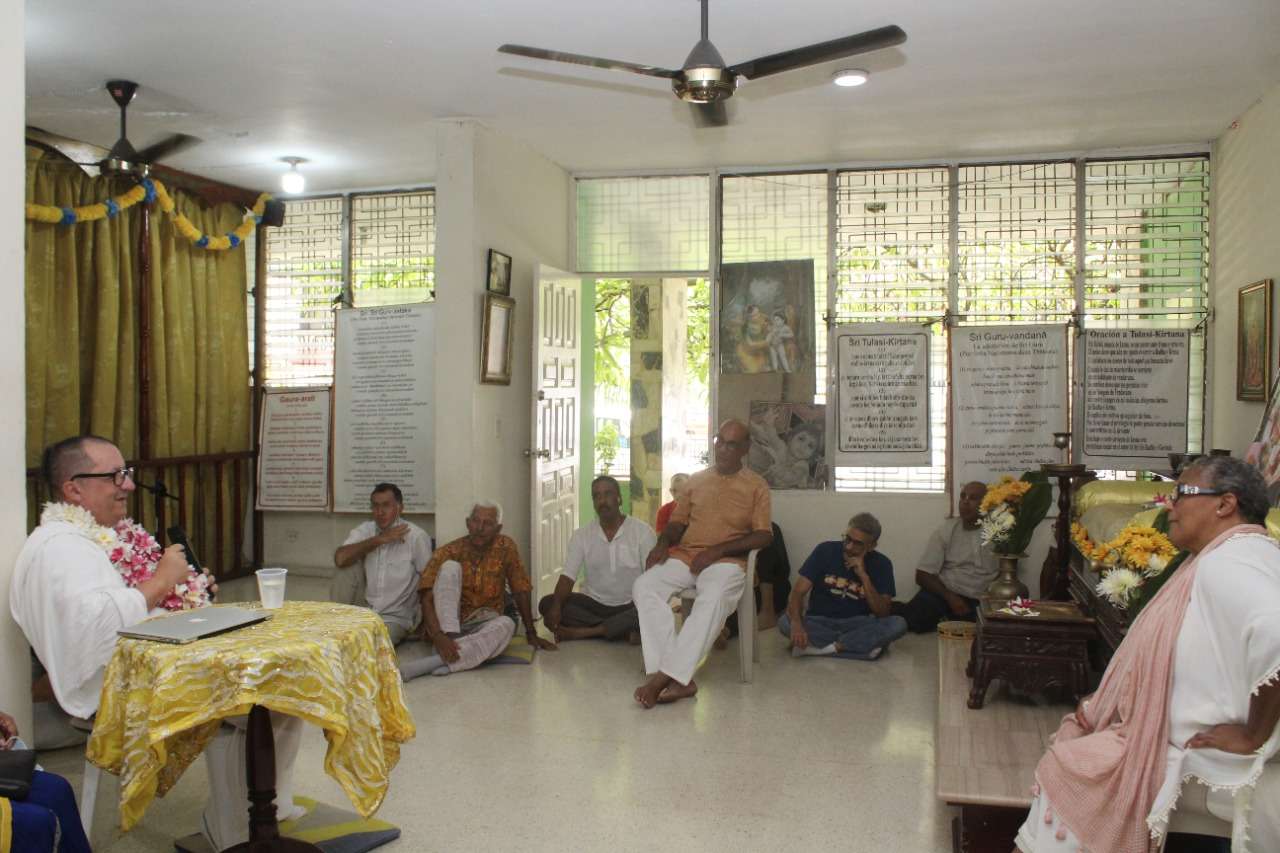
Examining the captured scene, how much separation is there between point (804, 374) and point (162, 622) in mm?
5037

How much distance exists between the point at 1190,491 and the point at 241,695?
2503 mm

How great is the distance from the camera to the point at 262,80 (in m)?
5.55

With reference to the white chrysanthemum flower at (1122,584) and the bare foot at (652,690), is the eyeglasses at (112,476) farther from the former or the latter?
the white chrysanthemum flower at (1122,584)

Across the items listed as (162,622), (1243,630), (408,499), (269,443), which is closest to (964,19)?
(1243,630)

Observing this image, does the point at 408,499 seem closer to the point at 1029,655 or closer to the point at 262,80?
the point at 262,80

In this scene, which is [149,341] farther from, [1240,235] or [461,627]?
[1240,235]

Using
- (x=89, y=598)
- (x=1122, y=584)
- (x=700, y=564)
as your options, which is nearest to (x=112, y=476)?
(x=89, y=598)

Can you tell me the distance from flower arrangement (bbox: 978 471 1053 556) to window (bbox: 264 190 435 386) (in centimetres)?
440

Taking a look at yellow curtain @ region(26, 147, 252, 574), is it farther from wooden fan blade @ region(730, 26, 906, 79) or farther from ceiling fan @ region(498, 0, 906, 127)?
wooden fan blade @ region(730, 26, 906, 79)

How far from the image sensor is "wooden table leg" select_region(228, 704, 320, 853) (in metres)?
3.08

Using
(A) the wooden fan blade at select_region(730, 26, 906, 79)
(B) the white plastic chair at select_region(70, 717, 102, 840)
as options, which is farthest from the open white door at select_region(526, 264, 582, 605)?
(B) the white plastic chair at select_region(70, 717, 102, 840)

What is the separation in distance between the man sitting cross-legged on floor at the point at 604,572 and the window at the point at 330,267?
2.65 metres

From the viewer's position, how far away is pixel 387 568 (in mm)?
6074

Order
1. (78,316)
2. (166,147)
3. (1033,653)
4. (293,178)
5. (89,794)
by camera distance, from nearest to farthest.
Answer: (89,794) → (1033,653) → (166,147) → (78,316) → (293,178)
